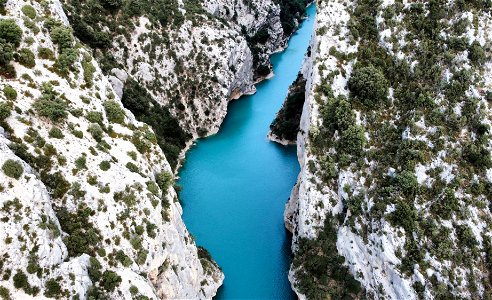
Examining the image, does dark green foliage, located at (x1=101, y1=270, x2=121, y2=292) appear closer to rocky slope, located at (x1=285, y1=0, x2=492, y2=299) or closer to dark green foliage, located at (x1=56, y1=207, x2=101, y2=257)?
dark green foliage, located at (x1=56, y1=207, x2=101, y2=257)

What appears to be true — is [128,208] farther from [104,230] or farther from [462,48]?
[462,48]

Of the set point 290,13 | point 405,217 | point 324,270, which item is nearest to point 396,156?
point 405,217

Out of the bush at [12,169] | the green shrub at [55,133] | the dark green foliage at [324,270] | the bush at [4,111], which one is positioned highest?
the bush at [4,111]

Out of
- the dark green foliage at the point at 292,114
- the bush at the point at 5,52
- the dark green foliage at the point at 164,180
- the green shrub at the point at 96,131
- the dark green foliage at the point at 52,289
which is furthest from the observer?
the dark green foliage at the point at 292,114

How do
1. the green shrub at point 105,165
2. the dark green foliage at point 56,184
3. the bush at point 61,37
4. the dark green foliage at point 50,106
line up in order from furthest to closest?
the bush at point 61,37 < the green shrub at point 105,165 < the dark green foliage at point 50,106 < the dark green foliage at point 56,184

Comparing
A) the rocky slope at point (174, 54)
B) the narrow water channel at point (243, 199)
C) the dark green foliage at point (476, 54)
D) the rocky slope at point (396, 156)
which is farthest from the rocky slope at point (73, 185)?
the dark green foliage at point (476, 54)

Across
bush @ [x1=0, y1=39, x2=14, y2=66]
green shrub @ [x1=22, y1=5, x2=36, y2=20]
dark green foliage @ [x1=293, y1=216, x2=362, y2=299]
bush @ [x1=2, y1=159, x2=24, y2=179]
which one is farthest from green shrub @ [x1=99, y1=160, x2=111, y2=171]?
dark green foliage @ [x1=293, y1=216, x2=362, y2=299]

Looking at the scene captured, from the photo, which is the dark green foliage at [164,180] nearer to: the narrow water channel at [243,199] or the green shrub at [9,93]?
the narrow water channel at [243,199]
